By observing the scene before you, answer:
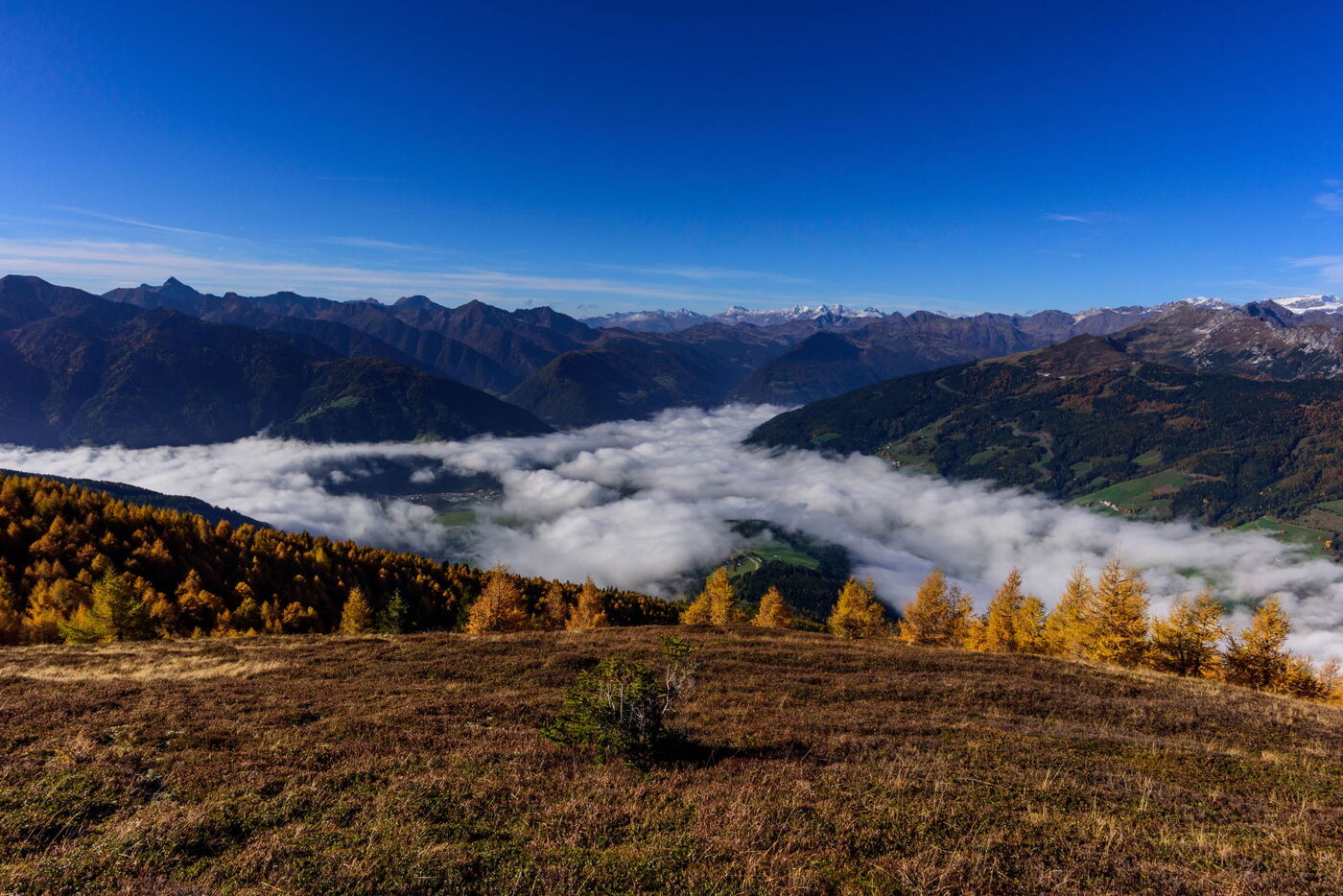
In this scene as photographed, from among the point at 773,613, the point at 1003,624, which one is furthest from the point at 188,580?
the point at 1003,624

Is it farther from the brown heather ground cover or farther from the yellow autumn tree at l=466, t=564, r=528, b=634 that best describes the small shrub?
the yellow autumn tree at l=466, t=564, r=528, b=634

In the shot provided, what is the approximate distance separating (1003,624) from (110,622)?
104 metres

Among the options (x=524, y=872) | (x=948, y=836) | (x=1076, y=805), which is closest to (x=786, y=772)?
(x=948, y=836)

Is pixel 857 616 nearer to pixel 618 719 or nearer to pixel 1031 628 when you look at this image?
pixel 1031 628

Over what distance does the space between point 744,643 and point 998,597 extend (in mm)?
54735

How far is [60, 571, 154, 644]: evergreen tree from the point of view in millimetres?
52594

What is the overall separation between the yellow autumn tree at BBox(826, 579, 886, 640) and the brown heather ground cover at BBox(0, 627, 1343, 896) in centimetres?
5856

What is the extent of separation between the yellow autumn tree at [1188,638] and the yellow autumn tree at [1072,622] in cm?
626

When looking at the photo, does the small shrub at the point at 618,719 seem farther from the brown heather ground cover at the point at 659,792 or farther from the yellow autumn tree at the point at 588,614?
the yellow autumn tree at the point at 588,614

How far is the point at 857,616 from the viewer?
85.1m

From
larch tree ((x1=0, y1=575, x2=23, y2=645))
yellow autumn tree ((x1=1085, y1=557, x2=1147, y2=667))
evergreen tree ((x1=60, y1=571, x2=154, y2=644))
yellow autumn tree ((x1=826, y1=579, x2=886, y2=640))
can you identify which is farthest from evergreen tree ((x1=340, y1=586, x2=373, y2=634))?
yellow autumn tree ((x1=1085, y1=557, x2=1147, y2=667))

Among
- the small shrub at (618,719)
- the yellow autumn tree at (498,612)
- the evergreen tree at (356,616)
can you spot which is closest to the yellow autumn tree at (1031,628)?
the yellow autumn tree at (498,612)

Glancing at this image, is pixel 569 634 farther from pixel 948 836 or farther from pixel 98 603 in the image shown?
pixel 98 603

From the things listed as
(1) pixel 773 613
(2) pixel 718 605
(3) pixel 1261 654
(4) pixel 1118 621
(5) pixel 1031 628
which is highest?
(4) pixel 1118 621
